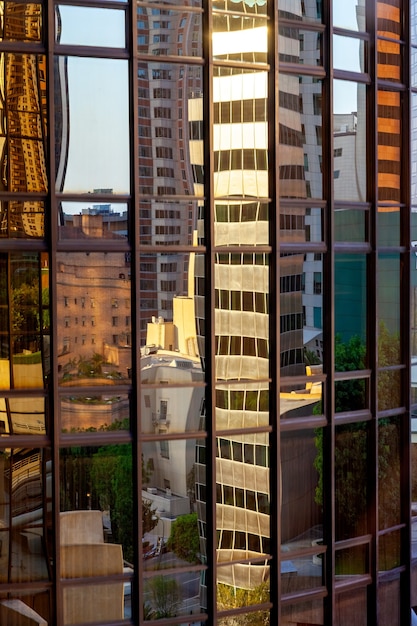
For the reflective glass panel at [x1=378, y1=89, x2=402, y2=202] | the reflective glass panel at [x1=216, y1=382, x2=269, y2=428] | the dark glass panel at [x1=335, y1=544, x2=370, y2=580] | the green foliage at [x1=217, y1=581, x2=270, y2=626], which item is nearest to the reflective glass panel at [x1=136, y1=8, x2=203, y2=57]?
the reflective glass panel at [x1=378, y1=89, x2=402, y2=202]

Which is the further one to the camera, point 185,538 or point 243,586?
point 243,586

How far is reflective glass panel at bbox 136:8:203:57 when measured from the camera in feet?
37.3

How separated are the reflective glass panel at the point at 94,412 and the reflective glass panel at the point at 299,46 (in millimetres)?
4727

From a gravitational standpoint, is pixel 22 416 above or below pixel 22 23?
below

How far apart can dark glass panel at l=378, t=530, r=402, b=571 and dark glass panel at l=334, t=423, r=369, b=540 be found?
599mm

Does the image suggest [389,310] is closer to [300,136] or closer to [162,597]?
[300,136]

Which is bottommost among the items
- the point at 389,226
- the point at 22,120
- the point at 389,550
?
the point at 389,550

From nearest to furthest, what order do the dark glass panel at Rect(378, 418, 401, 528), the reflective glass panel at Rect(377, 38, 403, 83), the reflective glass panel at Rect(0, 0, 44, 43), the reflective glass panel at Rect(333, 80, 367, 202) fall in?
the reflective glass panel at Rect(0, 0, 44, 43)
the reflective glass panel at Rect(333, 80, 367, 202)
the reflective glass panel at Rect(377, 38, 403, 83)
the dark glass panel at Rect(378, 418, 401, 528)

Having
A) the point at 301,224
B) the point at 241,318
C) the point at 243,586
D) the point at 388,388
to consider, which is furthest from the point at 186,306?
the point at 243,586

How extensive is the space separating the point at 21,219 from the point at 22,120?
117cm

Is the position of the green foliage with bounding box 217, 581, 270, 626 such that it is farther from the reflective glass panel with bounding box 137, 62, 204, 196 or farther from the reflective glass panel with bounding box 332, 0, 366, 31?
the reflective glass panel with bounding box 332, 0, 366, 31

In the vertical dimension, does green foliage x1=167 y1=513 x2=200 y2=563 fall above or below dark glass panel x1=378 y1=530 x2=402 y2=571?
above

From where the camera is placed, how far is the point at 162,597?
466 inches

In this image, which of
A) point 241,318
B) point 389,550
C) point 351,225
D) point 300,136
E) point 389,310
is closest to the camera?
point 241,318
